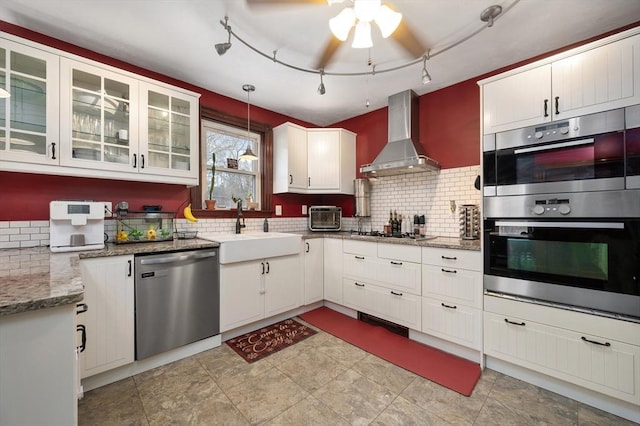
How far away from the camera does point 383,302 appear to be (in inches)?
106

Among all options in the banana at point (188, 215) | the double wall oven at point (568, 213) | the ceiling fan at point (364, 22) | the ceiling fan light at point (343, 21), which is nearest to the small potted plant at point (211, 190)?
the banana at point (188, 215)

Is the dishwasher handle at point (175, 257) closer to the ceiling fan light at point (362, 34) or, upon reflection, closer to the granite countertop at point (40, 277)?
the granite countertop at point (40, 277)

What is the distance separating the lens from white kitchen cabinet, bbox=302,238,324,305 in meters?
3.11

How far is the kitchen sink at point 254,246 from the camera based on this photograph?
237 cm

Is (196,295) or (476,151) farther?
(476,151)

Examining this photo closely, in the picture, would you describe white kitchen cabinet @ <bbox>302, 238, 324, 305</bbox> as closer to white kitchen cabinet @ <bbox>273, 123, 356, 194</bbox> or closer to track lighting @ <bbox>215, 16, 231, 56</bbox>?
white kitchen cabinet @ <bbox>273, 123, 356, 194</bbox>

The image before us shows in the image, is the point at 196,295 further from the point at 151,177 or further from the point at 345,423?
the point at 345,423

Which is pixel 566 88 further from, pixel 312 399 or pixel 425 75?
pixel 312 399

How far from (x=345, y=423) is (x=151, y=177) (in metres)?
2.40

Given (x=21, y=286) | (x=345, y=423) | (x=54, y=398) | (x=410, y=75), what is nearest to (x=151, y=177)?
(x=21, y=286)

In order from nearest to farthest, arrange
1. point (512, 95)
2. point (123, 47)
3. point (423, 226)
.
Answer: point (512, 95), point (123, 47), point (423, 226)

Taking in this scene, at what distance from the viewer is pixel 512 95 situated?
6.35 ft

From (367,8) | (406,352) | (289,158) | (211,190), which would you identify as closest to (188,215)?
(211,190)

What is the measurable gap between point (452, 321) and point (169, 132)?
3.06 m
